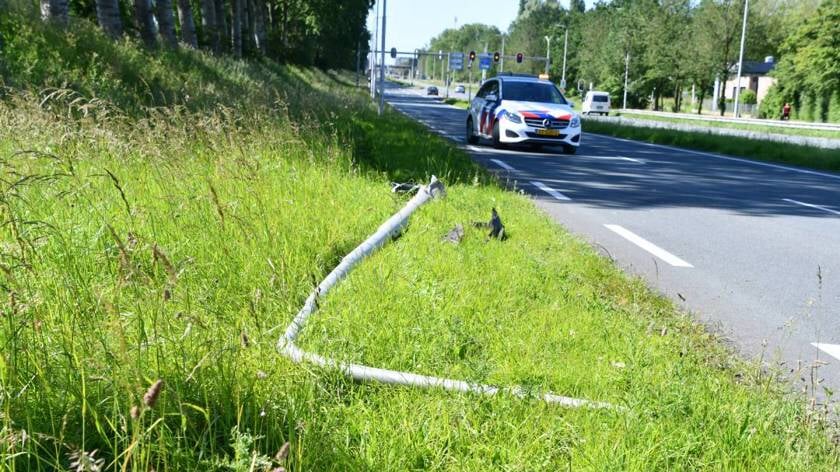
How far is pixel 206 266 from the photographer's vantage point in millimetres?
3941

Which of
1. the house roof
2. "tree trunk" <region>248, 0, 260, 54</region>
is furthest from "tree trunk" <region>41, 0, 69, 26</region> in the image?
the house roof

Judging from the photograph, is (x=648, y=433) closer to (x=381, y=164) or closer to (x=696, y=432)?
(x=696, y=432)

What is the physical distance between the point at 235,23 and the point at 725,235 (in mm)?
25292

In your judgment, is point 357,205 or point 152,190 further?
point 357,205

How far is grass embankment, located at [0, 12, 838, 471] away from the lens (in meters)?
2.20

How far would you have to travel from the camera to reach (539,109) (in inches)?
613

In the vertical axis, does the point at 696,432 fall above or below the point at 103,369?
below

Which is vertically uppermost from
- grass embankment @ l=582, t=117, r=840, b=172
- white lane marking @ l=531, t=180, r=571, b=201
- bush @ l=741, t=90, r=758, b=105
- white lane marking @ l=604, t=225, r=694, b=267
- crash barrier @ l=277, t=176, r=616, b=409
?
bush @ l=741, t=90, r=758, b=105

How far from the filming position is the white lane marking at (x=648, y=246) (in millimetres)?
6037

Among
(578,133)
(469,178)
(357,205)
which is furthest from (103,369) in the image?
(578,133)

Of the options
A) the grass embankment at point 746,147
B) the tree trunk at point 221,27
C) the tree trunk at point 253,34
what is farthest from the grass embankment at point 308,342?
the tree trunk at point 253,34

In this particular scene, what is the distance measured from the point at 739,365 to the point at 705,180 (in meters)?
9.68

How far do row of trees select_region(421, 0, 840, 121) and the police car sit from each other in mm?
43929

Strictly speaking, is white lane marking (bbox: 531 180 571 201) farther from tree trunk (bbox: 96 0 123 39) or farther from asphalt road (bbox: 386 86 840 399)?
tree trunk (bbox: 96 0 123 39)
